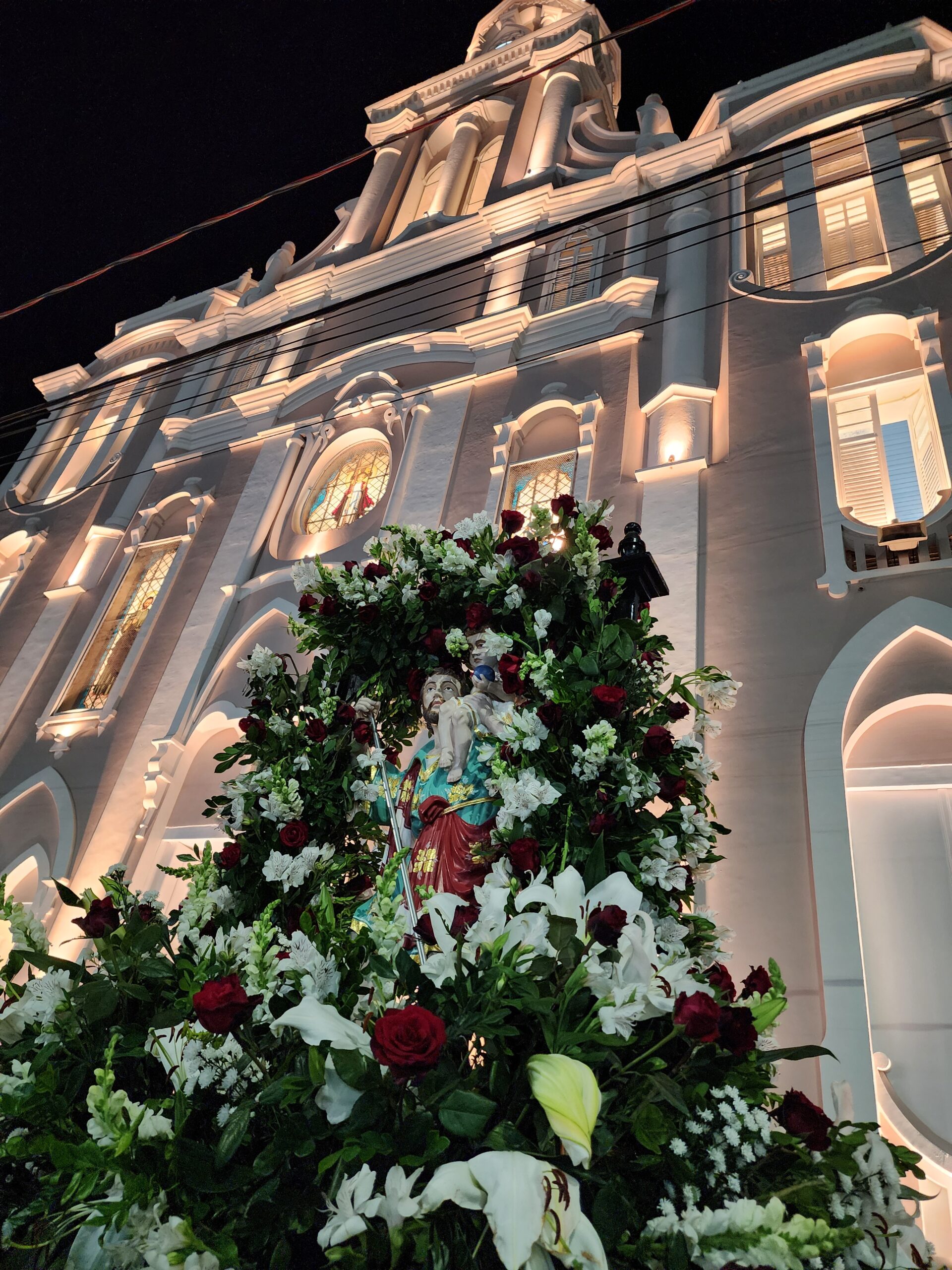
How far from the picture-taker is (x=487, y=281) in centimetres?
1213

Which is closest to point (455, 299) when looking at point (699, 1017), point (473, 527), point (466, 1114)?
point (473, 527)

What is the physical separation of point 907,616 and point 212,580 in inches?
323

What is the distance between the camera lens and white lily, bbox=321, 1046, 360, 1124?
1548mm

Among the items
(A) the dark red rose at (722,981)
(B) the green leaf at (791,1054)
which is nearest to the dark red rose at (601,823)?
(A) the dark red rose at (722,981)

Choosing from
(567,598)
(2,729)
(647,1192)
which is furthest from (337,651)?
(2,729)

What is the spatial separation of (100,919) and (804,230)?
10.5 meters

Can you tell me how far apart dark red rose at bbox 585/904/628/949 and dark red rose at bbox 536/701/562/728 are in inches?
58.1

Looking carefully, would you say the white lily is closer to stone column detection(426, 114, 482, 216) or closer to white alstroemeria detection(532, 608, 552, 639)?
white alstroemeria detection(532, 608, 552, 639)

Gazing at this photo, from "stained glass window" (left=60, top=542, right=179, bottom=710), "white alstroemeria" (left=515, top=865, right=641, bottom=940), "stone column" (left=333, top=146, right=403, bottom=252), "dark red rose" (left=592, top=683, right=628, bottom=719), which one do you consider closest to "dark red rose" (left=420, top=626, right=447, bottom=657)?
"dark red rose" (left=592, top=683, right=628, bottom=719)

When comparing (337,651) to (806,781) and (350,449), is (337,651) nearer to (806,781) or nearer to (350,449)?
(806,781)

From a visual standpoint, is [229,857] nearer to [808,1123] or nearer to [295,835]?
[295,835]

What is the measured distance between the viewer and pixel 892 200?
9.02 metres

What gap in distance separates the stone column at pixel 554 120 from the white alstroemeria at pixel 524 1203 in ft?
46.2

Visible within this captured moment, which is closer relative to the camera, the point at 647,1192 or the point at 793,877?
the point at 647,1192
